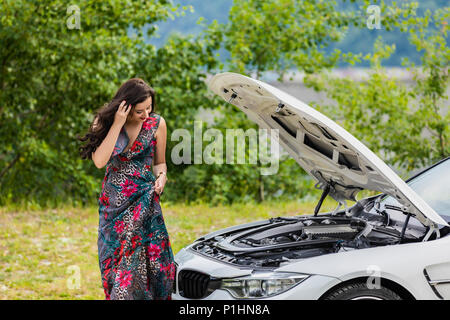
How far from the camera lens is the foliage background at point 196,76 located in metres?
9.09

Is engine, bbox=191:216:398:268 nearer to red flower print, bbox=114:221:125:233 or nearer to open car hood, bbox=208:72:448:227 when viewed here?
open car hood, bbox=208:72:448:227

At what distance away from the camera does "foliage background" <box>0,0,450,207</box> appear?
29.8 feet

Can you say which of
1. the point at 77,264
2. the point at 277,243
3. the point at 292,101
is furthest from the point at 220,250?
the point at 77,264

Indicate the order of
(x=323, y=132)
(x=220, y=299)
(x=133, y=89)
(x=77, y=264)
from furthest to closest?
(x=77, y=264)
(x=133, y=89)
(x=323, y=132)
(x=220, y=299)

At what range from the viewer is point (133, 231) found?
13.0ft

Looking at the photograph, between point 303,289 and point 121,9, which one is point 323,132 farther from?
point 121,9

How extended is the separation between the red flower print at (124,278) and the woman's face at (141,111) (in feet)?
3.32

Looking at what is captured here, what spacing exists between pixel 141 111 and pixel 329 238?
4.85 feet

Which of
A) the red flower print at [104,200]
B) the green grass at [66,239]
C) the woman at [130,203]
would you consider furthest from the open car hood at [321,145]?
the green grass at [66,239]

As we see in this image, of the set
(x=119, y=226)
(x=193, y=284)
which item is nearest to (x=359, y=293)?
(x=193, y=284)

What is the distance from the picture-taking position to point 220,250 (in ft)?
12.6

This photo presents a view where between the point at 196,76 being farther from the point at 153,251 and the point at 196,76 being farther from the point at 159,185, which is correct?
the point at 153,251

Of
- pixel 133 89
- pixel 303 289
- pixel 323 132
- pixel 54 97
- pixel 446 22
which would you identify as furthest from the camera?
pixel 54 97

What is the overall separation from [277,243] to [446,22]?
255 inches
